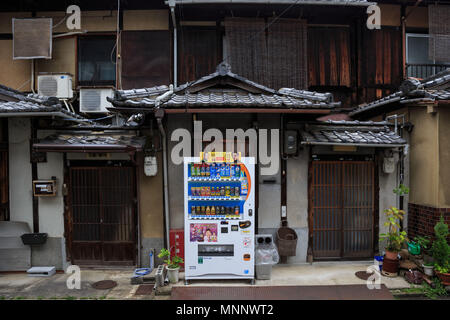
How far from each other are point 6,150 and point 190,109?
5115 millimetres

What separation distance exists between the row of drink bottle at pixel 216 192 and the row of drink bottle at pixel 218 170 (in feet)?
0.90

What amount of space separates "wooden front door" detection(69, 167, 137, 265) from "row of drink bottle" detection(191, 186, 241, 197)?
2.15 m

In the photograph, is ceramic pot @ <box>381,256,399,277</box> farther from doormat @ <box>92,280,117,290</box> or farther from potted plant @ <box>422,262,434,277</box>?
doormat @ <box>92,280,117,290</box>

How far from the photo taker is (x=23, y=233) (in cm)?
702

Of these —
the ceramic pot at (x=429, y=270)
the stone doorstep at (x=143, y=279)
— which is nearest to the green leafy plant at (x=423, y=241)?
the ceramic pot at (x=429, y=270)

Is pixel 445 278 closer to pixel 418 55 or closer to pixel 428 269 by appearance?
pixel 428 269

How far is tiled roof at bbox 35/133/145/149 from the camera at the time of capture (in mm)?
6309

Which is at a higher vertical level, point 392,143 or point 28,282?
point 392,143

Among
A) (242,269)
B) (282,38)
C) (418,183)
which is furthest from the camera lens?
(282,38)

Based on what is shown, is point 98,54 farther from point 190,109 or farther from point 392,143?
point 392,143

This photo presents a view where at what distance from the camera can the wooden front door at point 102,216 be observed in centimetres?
714

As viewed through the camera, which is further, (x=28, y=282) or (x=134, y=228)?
(x=134, y=228)

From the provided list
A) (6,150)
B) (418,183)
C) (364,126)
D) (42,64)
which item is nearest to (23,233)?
(6,150)

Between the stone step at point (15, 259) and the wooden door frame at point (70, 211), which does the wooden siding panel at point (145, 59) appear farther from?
the stone step at point (15, 259)
